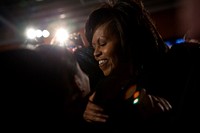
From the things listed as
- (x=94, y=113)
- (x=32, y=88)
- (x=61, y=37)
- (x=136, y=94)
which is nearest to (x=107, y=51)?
(x=136, y=94)

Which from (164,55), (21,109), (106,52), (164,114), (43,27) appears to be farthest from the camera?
(43,27)

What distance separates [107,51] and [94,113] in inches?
23.4

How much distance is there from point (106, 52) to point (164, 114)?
55 cm

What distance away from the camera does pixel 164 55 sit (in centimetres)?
179

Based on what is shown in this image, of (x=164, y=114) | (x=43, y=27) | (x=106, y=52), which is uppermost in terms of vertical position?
(x=43, y=27)

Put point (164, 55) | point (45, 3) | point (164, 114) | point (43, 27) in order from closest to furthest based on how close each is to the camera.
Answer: point (164, 114) → point (164, 55) → point (45, 3) → point (43, 27)

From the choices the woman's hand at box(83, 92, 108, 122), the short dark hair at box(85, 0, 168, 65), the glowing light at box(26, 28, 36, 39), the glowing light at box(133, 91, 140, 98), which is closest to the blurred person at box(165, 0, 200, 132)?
the short dark hair at box(85, 0, 168, 65)

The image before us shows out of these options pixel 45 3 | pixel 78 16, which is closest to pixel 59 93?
pixel 45 3

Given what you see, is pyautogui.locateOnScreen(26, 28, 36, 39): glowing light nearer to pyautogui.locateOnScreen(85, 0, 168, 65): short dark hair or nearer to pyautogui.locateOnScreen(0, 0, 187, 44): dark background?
pyautogui.locateOnScreen(0, 0, 187, 44): dark background

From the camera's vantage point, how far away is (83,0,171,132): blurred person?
50.4 inches

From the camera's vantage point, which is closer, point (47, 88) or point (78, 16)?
point (47, 88)

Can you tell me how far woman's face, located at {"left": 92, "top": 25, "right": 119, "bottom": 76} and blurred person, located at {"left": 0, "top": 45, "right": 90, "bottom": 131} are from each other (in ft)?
2.54

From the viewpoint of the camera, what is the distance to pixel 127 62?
1747 millimetres

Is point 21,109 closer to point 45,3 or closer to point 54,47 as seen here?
point 54,47
